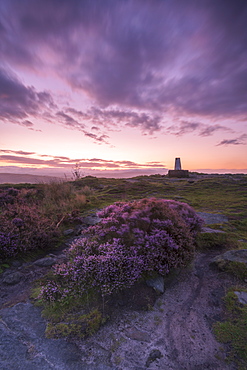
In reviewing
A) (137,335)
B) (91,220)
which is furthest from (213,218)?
(137,335)

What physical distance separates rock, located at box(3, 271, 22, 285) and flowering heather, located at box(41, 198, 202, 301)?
2.89ft

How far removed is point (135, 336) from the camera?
3.08 metres

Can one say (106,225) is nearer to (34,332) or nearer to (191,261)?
(191,261)

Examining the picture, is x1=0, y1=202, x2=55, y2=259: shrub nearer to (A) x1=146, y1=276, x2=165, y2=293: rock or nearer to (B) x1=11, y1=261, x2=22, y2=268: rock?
(B) x1=11, y1=261, x2=22, y2=268: rock

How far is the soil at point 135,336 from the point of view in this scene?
8.71 ft

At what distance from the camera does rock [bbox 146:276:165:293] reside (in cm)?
415

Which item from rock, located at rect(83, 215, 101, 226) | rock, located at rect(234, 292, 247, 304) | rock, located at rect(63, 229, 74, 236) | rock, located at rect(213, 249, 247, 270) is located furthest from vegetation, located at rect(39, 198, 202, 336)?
rock, located at rect(83, 215, 101, 226)

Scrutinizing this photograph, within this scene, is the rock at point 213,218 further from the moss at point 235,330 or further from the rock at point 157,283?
the moss at point 235,330

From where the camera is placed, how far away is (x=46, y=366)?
2564 millimetres

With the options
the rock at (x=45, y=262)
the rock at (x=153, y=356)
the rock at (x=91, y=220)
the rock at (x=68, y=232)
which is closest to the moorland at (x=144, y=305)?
the rock at (x=153, y=356)

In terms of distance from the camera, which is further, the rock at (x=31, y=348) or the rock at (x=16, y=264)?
the rock at (x=16, y=264)

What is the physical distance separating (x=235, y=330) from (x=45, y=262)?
4.42 m

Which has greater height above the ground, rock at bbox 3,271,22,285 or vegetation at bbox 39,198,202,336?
vegetation at bbox 39,198,202,336

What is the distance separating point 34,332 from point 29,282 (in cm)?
174
